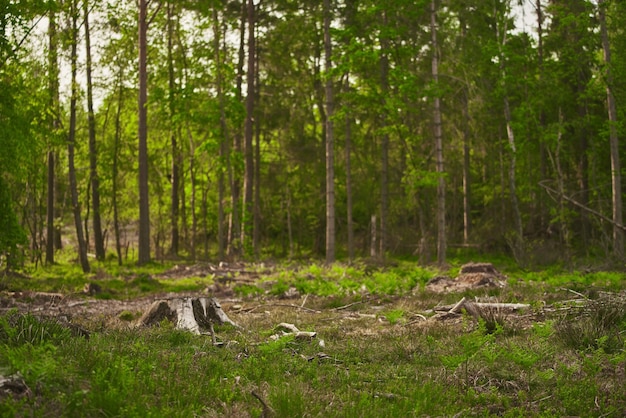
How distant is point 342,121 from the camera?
3119 centimetres

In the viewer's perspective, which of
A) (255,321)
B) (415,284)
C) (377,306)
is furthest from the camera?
(415,284)

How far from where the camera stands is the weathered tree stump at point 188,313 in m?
9.76

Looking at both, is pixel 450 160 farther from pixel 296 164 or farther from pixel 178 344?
pixel 178 344

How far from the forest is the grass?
1100 centimetres

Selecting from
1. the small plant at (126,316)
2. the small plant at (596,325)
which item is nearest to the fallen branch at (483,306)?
the small plant at (596,325)

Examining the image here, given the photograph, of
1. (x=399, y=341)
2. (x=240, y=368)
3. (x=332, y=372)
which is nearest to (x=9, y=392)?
(x=240, y=368)

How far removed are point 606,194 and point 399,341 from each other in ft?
77.2

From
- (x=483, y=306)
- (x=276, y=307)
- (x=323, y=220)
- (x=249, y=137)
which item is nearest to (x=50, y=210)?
(x=249, y=137)

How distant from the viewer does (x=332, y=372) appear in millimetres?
6844

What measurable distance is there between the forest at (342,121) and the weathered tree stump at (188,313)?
8.16 metres

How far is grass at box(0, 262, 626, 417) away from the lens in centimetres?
511

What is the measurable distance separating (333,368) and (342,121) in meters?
24.9

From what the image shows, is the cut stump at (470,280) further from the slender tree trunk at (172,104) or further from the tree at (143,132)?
the slender tree trunk at (172,104)

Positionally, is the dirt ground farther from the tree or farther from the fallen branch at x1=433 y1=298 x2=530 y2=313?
the tree
